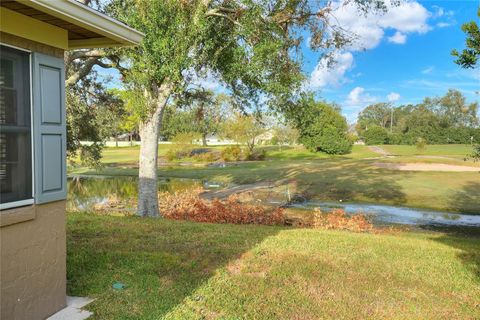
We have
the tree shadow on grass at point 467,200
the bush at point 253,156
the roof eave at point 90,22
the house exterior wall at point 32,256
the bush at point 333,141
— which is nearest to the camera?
the roof eave at point 90,22

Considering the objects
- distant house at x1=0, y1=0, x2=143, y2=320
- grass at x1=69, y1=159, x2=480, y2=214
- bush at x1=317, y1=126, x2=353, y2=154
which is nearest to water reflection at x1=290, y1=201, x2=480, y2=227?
grass at x1=69, y1=159, x2=480, y2=214

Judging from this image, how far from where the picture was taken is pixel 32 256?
14.0 ft

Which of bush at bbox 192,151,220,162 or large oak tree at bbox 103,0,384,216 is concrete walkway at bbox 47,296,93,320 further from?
bush at bbox 192,151,220,162

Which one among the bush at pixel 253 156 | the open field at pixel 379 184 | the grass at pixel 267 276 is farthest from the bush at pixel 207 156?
the grass at pixel 267 276

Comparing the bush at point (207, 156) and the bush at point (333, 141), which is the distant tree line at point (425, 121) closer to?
the bush at point (333, 141)

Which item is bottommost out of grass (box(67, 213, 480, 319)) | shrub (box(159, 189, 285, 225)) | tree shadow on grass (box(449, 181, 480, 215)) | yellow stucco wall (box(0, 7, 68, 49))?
tree shadow on grass (box(449, 181, 480, 215))

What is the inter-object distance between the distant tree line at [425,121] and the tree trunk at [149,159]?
39.1m

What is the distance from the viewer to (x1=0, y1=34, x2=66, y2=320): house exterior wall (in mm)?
3943

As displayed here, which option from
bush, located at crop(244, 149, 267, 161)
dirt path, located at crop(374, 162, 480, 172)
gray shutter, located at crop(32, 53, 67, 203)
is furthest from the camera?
bush, located at crop(244, 149, 267, 161)

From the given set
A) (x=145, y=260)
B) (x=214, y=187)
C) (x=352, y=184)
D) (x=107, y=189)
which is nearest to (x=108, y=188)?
(x=107, y=189)

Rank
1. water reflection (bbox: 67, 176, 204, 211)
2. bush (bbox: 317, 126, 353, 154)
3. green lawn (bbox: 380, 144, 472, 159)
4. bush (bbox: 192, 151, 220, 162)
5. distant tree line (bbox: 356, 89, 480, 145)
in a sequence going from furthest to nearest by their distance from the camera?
distant tree line (bbox: 356, 89, 480, 145) < bush (bbox: 317, 126, 353, 154) < green lawn (bbox: 380, 144, 472, 159) < bush (bbox: 192, 151, 220, 162) < water reflection (bbox: 67, 176, 204, 211)

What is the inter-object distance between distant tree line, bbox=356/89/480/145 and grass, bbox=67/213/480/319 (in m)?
40.4

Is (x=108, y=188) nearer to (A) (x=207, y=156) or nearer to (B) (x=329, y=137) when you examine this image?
(A) (x=207, y=156)

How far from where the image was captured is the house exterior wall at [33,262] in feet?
13.0
